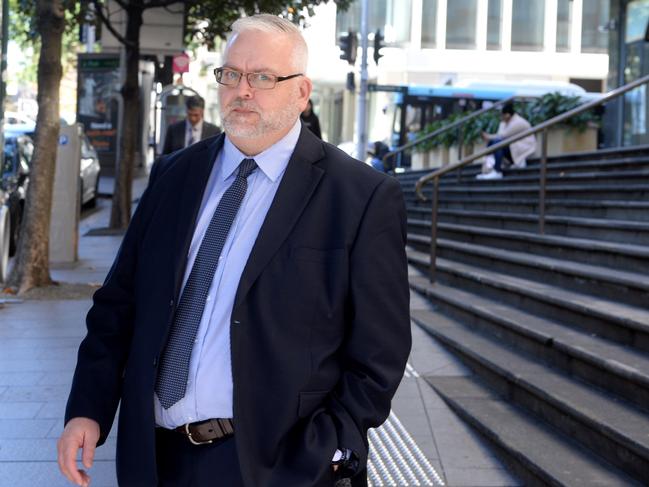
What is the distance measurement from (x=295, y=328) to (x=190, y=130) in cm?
869

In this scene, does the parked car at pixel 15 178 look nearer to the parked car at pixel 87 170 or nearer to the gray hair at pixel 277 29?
the parked car at pixel 87 170

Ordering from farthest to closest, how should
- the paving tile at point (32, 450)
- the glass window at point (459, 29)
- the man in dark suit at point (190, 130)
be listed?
the glass window at point (459, 29)
the man in dark suit at point (190, 130)
the paving tile at point (32, 450)

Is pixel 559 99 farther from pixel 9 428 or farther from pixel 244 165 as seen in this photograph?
pixel 244 165

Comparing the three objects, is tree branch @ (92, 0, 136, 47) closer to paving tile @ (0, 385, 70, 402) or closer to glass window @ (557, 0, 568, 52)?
paving tile @ (0, 385, 70, 402)

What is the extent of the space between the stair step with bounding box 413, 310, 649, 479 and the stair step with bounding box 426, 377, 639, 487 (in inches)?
2.4

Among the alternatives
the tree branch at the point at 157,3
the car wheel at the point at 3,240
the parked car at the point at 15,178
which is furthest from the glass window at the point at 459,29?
the car wheel at the point at 3,240

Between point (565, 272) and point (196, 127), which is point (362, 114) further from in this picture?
point (565, 272)

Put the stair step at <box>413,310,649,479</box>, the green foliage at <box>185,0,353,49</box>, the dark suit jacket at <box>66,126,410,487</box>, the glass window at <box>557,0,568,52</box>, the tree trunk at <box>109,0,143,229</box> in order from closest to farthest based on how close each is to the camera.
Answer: the dark suit jacket at <box>66,126,410,487</box> → the stair step at <box>413,310,649,479</box> → the tree trunk at <box>109,0,143,229</box> → the green foliage at <box>185,0,353,49</box> → the glass window at <box>557,0,568,52</box>

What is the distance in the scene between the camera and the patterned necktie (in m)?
2.68

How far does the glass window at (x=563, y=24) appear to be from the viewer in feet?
181

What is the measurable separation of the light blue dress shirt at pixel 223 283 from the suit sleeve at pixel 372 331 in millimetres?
256

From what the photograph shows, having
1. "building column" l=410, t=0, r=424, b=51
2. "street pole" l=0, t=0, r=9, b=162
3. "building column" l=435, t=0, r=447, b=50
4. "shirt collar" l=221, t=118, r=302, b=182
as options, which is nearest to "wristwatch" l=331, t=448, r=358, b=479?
"shirt collar" l=221, t=118, r=302, b=182

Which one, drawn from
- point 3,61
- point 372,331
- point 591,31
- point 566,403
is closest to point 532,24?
point 591,31

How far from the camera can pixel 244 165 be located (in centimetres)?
283
